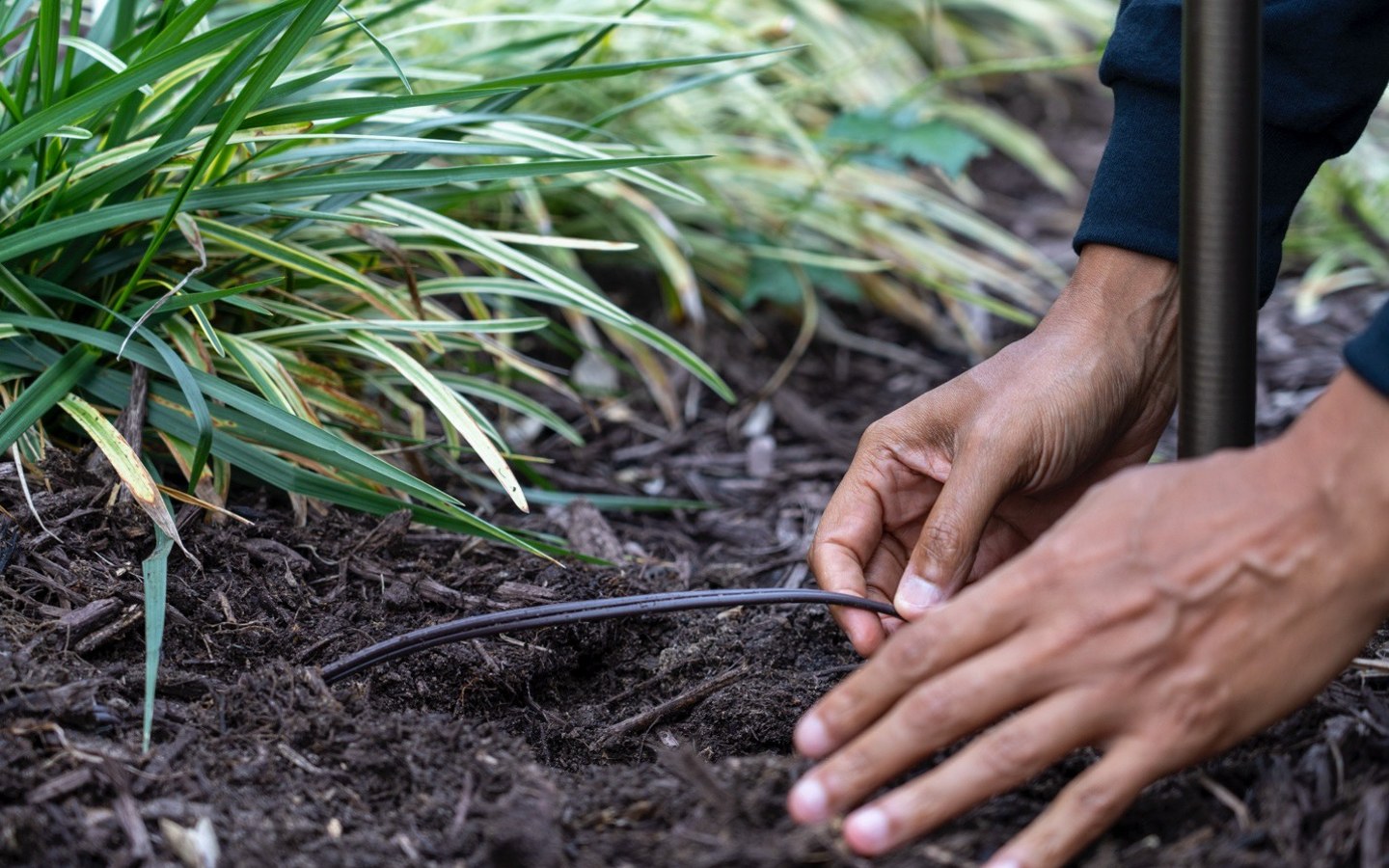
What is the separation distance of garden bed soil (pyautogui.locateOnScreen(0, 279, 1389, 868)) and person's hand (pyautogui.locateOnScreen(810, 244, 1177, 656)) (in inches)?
6.2

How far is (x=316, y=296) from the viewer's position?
195cm

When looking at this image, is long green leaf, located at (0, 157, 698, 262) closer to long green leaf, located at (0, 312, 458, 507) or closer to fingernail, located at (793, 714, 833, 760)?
long green leaf, located at (0, 312, 458, 507)

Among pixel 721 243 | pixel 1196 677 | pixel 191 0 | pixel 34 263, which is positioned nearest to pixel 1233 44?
pixel 1196 677

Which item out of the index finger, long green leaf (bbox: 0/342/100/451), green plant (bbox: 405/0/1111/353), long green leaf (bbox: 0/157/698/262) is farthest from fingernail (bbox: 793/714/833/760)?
green plant (bbox: 405/0/1111/353)

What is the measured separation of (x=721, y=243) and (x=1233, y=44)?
6.03ft

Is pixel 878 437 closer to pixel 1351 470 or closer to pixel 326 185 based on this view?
pixel 1351 470

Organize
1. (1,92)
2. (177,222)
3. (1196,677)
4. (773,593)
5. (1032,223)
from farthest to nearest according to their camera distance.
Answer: (1032,223), (177,222), (1,92), (773,593), (1196,677)

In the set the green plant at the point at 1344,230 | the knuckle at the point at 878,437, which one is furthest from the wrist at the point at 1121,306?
the green plant at the point at 1344,230

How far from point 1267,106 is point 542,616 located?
3.52ft

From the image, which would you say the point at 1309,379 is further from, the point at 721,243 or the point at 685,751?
the point at 685,751

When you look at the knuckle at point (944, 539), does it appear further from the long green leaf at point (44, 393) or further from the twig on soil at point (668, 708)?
the long green leaf at point (44, 393)

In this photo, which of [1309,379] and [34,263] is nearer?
[34,263]

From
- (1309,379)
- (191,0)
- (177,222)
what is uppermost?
(191,0)

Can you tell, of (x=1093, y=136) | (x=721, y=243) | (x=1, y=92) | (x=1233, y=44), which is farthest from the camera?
(x=1093, y=136)
